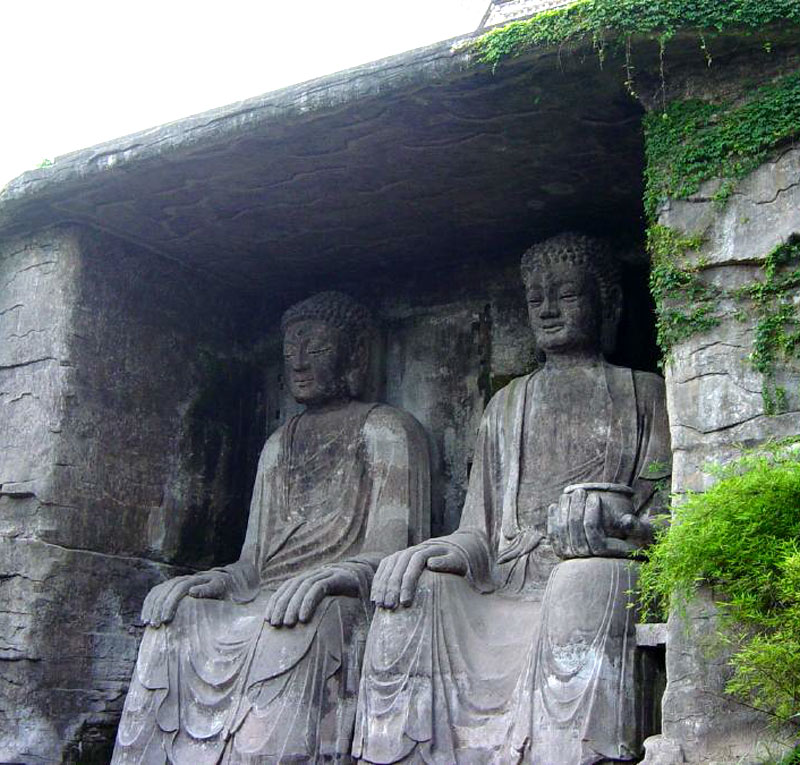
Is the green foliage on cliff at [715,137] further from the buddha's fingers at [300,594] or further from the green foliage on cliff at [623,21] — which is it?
the buddha's fingers at [300,594]

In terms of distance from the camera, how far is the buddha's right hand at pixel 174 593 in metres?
6.28

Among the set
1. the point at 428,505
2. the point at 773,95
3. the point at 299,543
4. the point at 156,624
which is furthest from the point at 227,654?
the point at 773,95

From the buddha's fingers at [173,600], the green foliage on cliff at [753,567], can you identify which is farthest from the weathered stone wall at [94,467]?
the green foliage on cliff at [753,567]

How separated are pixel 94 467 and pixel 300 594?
171cm

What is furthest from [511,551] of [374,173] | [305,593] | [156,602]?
[374,173]

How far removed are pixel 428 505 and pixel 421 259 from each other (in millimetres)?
1626

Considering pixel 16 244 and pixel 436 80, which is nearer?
pixel 436 80

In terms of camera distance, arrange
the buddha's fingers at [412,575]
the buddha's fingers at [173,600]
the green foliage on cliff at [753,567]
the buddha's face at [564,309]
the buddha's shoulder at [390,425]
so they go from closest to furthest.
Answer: the green foliage on cliff at [753,567] → the buddha's fingers at [412,575] → the buddha's fingers at [173,600] → the buddha's face at [564,309] → the buddha's shoulder at [390,425]

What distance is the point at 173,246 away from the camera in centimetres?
755

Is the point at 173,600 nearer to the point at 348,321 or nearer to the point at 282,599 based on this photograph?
the point at 282,599

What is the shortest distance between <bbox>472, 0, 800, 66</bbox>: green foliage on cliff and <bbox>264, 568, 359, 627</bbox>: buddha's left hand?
236cm

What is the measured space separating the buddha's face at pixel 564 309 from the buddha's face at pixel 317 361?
1228mm

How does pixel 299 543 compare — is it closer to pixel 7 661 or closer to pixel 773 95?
pixel 7 661

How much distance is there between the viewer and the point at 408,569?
18.5ft
